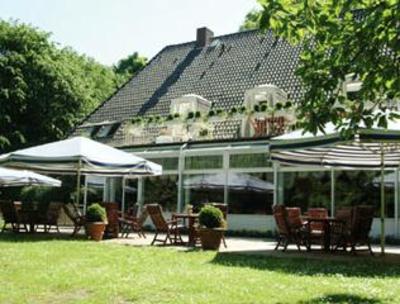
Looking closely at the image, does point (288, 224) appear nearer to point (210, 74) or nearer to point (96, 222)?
point (96, 222)

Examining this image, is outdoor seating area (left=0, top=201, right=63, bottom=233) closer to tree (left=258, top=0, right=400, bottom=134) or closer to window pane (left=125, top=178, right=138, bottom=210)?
window pane (left=125, top=178, right=138, bottom=210)

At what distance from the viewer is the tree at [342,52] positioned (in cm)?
438

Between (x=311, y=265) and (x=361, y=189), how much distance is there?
7.69m

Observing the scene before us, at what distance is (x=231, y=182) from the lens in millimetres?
19141

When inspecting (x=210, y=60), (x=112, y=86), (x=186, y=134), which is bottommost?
(x=186, y=134)

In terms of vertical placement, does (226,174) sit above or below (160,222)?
above

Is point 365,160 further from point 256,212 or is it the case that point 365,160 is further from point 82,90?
point 82,90

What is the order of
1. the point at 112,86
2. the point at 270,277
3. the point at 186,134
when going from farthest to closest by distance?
the point at 112,86 → the point at 186,134 → the point at 270,277

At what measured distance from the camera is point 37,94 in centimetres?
3316

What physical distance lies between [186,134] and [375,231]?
7.61m

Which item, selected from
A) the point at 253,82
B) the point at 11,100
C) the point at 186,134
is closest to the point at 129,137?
the point at 186,134

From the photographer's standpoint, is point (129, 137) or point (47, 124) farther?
point (47, 124)

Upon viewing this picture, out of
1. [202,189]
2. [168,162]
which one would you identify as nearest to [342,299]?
[202,189]

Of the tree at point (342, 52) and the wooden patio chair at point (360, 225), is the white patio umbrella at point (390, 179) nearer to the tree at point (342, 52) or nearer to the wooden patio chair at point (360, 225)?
the wooden patio chair at point (360, 225)
